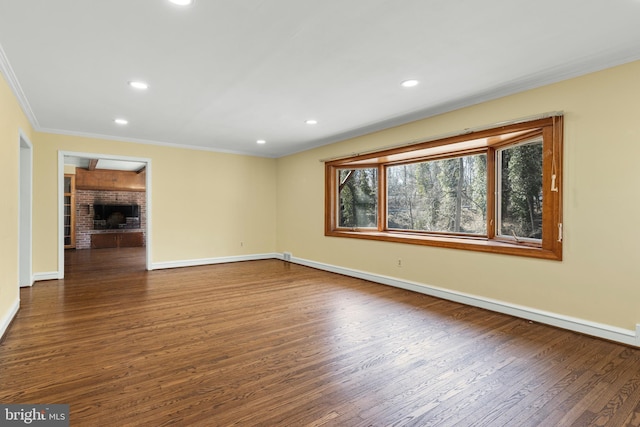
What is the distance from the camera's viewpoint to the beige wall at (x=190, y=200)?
4961 mm

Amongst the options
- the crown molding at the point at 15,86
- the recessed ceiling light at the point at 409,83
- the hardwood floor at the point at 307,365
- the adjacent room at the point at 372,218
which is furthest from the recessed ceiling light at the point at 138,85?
the recessed ceiling light at the point at 409,83

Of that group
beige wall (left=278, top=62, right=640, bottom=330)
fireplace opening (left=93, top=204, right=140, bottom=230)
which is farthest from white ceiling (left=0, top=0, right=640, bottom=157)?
fireplace opening (left=93, top=204, right=140, bottom=230)

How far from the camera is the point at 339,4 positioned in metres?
1.92

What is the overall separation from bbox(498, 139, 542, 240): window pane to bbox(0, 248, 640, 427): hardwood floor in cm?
105

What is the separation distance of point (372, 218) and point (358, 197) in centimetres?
49

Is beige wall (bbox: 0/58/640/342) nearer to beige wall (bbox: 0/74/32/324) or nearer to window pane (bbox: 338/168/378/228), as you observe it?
beige wall (bbox: 0/74/32/324)

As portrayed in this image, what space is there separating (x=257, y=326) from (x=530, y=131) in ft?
11.3

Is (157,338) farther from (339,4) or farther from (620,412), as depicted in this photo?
(620,412)

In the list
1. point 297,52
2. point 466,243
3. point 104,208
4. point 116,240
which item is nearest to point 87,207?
point 104,208

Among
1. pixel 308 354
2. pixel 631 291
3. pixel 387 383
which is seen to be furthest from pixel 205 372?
pixel 631 291

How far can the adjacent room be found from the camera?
1.93 meters

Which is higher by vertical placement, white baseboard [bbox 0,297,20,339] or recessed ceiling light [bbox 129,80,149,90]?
recessed ceiling light [bbox 129,80,149,90]

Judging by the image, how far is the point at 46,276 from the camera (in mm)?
4953

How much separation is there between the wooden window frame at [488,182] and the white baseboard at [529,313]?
22.1 inches
